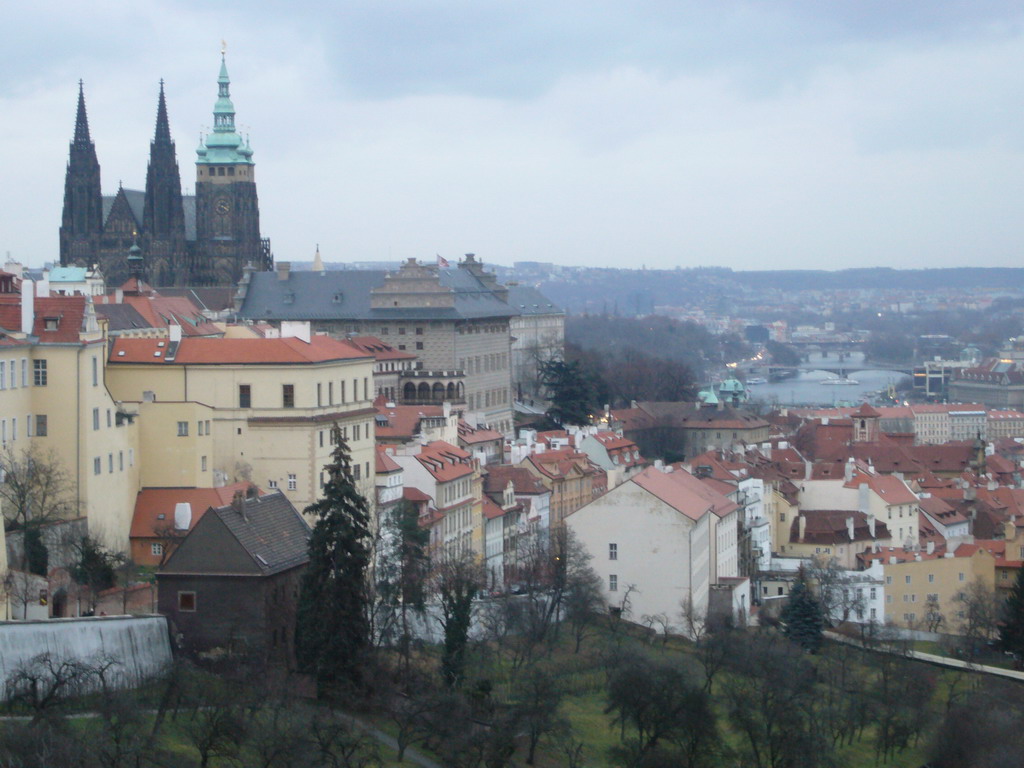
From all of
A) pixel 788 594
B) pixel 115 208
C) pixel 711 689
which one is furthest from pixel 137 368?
pixel 115 208

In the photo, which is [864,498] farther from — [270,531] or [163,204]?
[163,204]

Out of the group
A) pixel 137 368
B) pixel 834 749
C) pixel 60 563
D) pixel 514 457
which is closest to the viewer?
pixel 60 563

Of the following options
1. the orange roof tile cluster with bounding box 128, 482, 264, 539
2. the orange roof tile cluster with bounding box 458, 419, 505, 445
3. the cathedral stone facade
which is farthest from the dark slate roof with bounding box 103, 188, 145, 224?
the orange roof tile cluster with bounding box 128, 482, 264, 539

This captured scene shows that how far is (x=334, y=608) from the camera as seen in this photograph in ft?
169

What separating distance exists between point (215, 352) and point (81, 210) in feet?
331

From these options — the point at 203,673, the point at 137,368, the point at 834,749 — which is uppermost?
the point at 137,368

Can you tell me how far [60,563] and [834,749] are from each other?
2031cm

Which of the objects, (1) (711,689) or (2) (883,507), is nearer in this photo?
(1) (711,689)

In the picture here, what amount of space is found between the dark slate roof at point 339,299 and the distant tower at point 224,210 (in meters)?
37.6

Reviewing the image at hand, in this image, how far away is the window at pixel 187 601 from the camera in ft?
168

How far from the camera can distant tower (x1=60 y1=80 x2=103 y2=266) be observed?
545 feet

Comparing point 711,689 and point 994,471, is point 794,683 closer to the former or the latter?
point 711,689

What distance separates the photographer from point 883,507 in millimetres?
95625

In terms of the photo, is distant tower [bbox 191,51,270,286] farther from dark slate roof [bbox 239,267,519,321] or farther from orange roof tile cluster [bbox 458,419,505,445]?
orange roof tile cluster [bbox 458,419,505,445]
